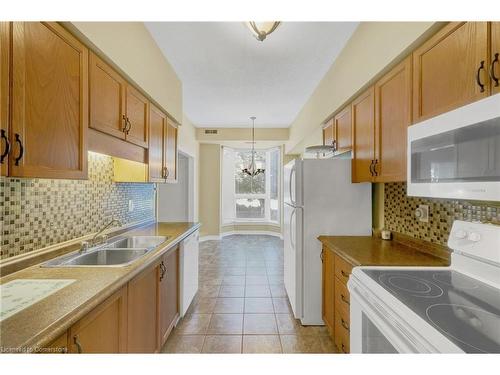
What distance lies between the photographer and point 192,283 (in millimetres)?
2795

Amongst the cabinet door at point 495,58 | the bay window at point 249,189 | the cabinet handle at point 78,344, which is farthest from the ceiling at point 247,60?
the bay window at point 249,189

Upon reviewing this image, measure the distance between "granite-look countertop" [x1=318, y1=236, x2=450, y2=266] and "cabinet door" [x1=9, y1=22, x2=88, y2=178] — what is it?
5.99 feet

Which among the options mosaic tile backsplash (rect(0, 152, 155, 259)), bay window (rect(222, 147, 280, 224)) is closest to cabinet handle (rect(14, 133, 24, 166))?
mosaic tile backsplash (rect(0, 152, 155, 259))

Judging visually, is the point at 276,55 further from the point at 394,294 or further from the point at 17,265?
the point at 17,265

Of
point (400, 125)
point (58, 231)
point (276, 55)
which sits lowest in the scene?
point (58, 231)

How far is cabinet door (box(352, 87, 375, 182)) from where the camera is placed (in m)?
2.04

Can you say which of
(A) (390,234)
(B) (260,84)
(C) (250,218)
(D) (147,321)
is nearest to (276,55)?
(B) (260,84)

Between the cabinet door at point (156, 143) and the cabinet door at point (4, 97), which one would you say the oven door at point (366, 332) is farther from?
the cabinet door at point (156, 143)

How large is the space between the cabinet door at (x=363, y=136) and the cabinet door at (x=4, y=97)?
2.24m

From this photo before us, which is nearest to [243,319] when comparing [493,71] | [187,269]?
[187,269]

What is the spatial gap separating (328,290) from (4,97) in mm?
2484

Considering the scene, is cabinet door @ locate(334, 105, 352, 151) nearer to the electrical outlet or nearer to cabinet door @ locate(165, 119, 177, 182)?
the electrical outlet

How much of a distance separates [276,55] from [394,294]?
2511 mm

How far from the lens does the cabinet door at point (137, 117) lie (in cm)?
195
